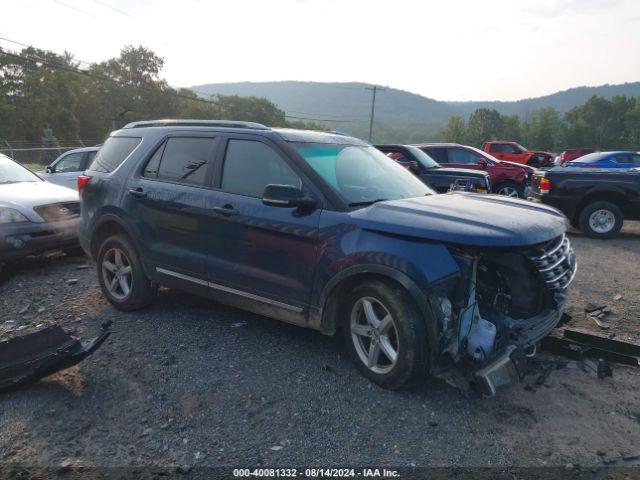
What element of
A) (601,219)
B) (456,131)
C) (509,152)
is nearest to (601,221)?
(601,219)

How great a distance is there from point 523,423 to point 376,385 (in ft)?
3.22

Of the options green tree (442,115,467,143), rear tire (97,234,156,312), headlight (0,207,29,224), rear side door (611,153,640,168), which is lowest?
rear tire (97,234,156,312)

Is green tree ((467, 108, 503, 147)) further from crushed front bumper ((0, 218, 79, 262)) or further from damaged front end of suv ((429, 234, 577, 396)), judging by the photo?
damaged front end of suv ((429, 234, 577, 396))

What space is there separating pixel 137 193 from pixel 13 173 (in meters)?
3.92

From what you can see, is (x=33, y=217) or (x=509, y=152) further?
(x=509, y=152)

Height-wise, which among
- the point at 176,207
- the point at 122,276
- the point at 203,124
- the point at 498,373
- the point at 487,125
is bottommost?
the point at 122,276

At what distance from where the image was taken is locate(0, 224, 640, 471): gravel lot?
8.95ft

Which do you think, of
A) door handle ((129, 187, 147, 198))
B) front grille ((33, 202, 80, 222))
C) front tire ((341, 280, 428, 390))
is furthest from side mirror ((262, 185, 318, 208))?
front grille ((33, 202, 80, 222))

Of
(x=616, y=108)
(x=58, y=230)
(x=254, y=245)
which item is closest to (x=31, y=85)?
(x=58, y=230)

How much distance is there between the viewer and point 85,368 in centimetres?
373

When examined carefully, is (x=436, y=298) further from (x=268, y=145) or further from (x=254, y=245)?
(x=268, y=145)

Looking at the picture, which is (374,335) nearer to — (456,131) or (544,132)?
(544,132)

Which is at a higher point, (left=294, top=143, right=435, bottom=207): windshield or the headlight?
(left=294, top=143, right=435, bottom=207): windshield

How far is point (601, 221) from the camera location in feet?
30.5
